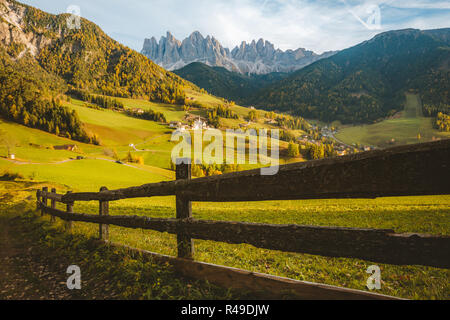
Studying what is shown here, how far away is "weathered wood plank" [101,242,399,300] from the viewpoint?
8.39 ft

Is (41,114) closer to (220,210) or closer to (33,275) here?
(220,210)

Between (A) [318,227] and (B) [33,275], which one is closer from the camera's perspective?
(A) [318,227]

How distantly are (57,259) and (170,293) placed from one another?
3.55 m

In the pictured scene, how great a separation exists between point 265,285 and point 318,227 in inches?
44.2

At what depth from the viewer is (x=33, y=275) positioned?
429cm

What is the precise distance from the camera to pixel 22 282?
4.06m

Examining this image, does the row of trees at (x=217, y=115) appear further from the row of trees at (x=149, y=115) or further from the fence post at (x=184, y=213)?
the fence post at (x=184, y=213)

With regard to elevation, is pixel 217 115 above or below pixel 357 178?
above

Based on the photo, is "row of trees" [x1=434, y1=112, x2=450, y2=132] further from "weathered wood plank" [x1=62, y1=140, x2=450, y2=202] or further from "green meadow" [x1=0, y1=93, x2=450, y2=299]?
"weathered wood plank" [x1=62, y1=140, x2=450, y2=202]

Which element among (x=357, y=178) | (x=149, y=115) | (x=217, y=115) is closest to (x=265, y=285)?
(x=357, y=178)

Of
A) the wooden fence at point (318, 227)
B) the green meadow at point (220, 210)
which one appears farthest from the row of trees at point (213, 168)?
the wooden fence at point (318, 227)

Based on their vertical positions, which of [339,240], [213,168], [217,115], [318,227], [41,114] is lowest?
[339,240]
